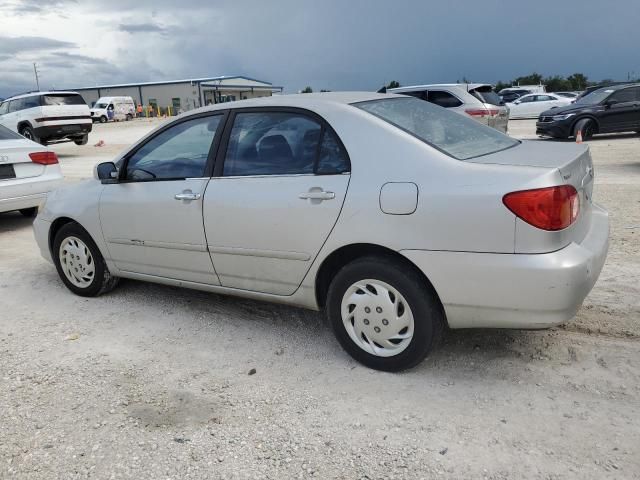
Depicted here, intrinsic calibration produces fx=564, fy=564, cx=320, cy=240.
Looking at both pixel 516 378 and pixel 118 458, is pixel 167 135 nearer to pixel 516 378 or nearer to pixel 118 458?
pixel 118 458

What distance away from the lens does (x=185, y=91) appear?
66.4m

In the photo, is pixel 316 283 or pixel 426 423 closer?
pixel 426 423

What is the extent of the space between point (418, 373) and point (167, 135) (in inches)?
97.7

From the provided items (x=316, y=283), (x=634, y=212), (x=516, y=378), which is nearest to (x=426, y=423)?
(x=516, y=378)

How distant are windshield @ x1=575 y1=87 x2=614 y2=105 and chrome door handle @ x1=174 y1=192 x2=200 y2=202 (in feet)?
48.6

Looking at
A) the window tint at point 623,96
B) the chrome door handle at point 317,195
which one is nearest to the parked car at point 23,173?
the chrome door handle at point 317,195

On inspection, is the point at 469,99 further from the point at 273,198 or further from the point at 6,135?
the point at 273,198

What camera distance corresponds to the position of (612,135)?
17.4 m

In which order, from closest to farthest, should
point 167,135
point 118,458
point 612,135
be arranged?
point 118,458
point 167,135
point 612,135

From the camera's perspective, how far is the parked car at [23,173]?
6980mm

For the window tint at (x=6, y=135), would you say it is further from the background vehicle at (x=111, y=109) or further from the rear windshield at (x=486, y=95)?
the background vehicle at (x=111, y=109)

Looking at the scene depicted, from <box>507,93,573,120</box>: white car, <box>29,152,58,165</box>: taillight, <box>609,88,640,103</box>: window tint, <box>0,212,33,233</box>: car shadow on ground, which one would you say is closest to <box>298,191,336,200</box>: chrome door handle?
<box>29,152,58,165</box>: taillight

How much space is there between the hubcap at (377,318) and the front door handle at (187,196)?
1.26 metres

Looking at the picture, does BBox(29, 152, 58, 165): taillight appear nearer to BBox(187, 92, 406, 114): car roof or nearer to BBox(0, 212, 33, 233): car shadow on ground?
BBox(0, 212, 33, 233): car shadow on ground
